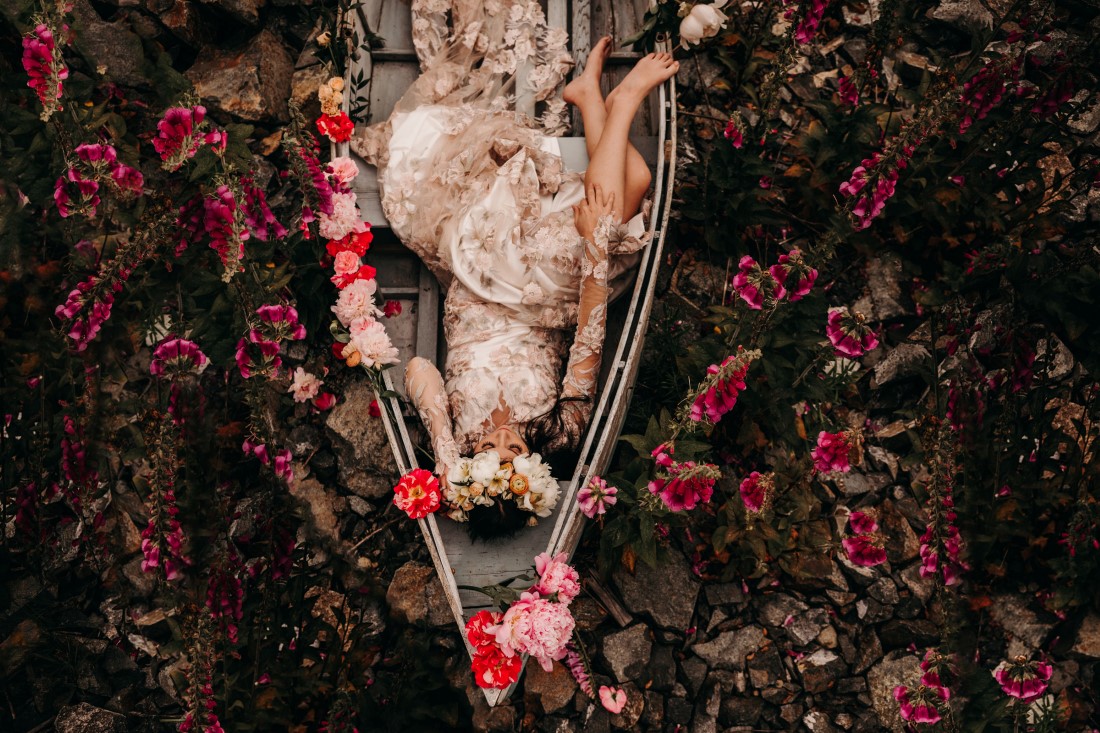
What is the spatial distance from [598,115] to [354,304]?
1.54m

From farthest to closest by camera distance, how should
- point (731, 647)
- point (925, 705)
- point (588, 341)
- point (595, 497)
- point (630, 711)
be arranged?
point (731, 647) < point (630, 711) < point (588, 341) < point (595, 497) < point (925, 705)

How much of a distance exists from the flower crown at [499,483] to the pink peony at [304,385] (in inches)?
55.8

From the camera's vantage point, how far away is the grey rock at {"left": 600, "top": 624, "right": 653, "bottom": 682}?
11.3 ft

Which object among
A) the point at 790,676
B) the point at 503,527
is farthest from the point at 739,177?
the point at 790,676

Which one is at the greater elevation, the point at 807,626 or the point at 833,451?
the point at 833,451

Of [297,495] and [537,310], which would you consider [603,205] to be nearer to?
[537,310]

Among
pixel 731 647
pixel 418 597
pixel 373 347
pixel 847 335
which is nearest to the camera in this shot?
pixel 847 335

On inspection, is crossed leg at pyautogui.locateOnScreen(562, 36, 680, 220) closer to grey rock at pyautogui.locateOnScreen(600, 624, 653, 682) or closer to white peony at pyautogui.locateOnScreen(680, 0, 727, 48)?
white peony at pyautogui.locateOnScreen(680, 0, 727, 48)

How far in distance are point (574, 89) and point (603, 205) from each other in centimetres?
81

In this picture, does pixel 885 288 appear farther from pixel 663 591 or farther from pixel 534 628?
pixel 534 628

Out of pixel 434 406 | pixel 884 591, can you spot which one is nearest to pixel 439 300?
pixel 434 406

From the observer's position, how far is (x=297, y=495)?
152 inches

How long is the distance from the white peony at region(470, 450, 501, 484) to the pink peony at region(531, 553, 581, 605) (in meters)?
0.36

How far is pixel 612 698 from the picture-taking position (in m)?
3.26
